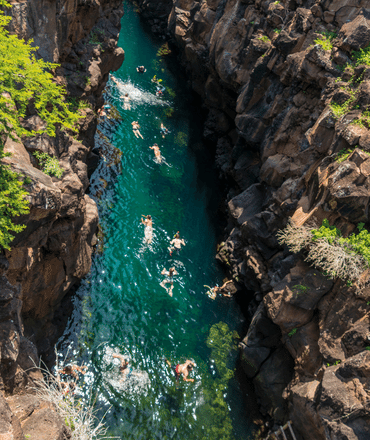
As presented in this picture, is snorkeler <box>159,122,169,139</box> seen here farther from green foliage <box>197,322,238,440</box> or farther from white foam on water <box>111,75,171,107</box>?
green foliage <box>197,322,238,440</box>

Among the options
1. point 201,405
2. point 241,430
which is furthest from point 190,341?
point 241,430

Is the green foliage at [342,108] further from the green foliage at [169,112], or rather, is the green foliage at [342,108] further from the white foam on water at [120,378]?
the green foliage at [169,112]

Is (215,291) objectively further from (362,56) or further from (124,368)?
(362,56)

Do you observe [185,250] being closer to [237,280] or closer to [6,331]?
[237,280]

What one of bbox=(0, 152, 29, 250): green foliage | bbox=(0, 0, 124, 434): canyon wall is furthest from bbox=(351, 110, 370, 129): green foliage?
bbox=(0, 152, 29, 250): green foliage

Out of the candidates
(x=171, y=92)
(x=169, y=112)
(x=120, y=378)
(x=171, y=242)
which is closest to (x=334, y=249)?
(x=120, y=378)
